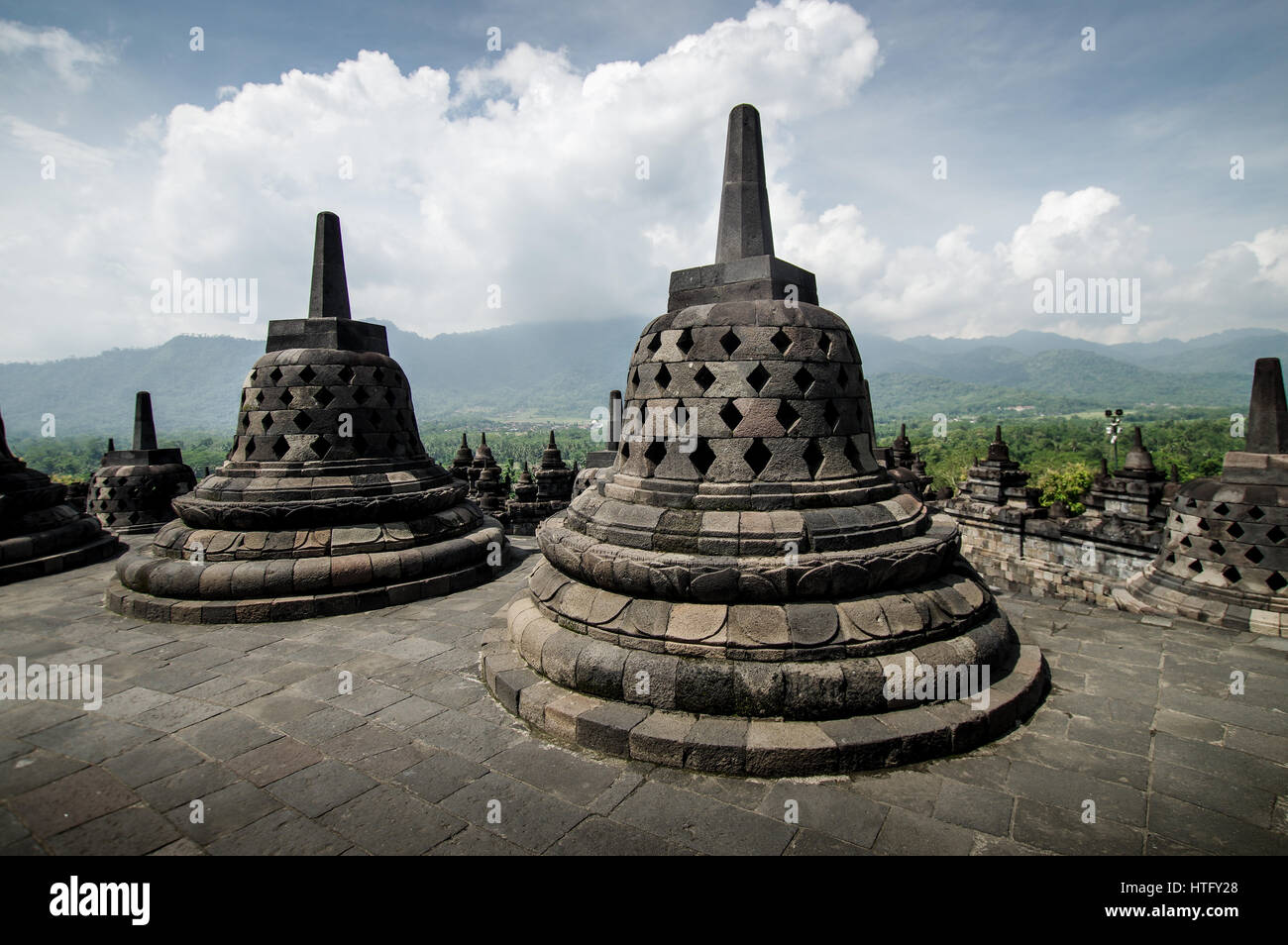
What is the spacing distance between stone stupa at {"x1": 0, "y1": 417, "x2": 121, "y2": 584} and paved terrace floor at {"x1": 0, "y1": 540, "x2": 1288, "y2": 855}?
4771mm

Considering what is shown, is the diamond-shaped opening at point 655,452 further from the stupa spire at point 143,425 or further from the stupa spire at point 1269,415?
the stupa spire at point 143,425

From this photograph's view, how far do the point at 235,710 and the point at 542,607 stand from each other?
2.19 m

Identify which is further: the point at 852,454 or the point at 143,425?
the point at 143,425

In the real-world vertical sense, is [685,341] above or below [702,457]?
above

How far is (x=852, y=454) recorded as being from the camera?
4773 mm

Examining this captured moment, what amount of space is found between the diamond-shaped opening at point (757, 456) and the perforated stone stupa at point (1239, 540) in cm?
494

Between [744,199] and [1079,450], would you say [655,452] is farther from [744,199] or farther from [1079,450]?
[1079,450]

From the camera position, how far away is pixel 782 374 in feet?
14.8

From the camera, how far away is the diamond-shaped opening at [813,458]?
178 inches

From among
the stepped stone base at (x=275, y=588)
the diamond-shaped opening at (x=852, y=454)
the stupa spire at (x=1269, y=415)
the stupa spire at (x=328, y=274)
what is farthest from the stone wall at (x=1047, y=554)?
the stupa spire at (x=328, y=274)

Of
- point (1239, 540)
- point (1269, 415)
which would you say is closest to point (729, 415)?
point (1239, 540)

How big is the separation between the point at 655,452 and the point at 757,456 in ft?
2.66
